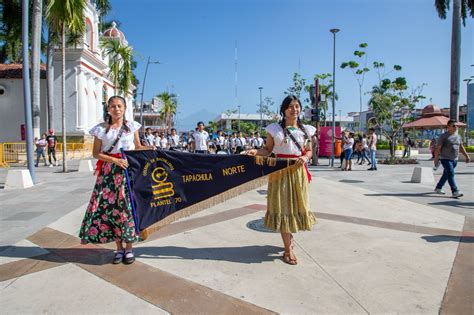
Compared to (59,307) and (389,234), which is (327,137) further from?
(59,307)

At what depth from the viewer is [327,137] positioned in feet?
80.7

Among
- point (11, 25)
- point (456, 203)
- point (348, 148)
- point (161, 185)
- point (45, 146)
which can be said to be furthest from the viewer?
point (11, 25)

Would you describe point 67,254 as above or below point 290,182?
below

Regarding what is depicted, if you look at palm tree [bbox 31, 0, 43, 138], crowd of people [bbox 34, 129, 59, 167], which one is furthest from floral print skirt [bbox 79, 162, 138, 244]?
palm tree [bbox 31, 0, 43, 138]

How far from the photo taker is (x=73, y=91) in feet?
86.8

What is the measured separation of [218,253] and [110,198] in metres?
1.37

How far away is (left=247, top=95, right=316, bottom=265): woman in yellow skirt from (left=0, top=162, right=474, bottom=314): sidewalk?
15.3 inches

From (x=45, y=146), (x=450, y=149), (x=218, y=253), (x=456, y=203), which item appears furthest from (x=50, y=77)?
(x=456, y=203)

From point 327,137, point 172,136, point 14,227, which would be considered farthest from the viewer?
point 327,137

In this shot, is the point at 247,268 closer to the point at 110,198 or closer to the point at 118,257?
the point at 118,257

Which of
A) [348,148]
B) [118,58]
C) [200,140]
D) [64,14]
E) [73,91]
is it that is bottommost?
[348,148]

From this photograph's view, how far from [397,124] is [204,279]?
20.7 meters

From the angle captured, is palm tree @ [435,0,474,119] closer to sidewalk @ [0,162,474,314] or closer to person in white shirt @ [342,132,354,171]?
person in white shirt @ [342,132,354,171]

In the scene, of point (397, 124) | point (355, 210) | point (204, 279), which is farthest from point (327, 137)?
point (204, 279)
